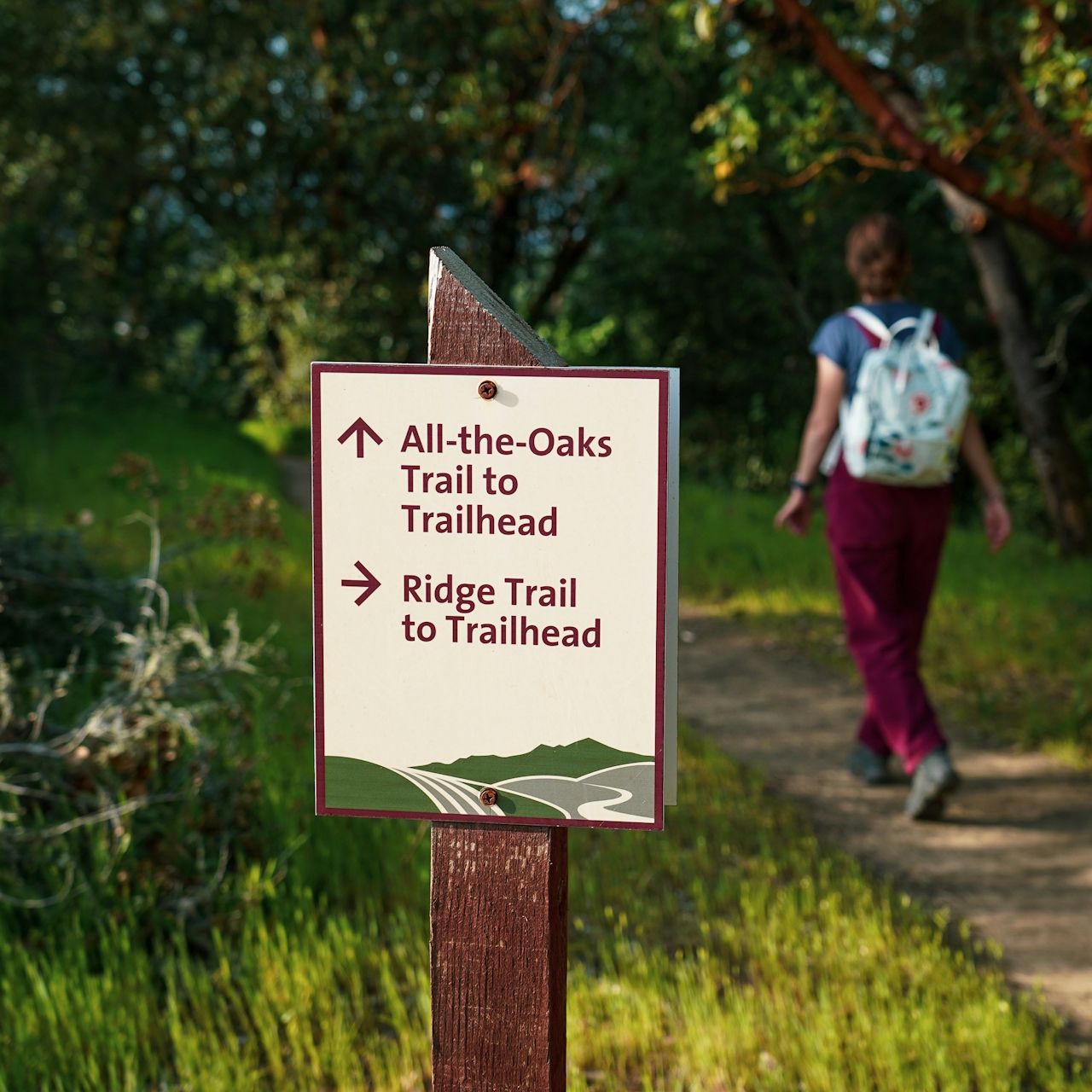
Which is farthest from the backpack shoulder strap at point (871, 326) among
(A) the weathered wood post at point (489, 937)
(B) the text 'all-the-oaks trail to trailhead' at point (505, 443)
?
(B) the text 'all-the-oaks trail to trailhead' at point (505, 443)

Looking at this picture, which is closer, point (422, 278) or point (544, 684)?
point (544, 684)

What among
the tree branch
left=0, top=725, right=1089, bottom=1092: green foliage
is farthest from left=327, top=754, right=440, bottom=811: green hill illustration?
the tree branch

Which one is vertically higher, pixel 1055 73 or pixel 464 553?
pixel 1055 73

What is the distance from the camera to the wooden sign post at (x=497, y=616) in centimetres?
159

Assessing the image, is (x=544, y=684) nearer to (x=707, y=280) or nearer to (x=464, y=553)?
(x=464, y=553)

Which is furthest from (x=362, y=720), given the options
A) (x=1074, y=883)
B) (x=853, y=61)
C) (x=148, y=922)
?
(x=853, y=61)

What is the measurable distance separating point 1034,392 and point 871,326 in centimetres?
475

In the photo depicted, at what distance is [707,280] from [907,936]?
11984mm

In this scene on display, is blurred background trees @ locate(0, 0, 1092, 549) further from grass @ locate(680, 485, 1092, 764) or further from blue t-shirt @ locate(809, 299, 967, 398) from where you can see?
blue t-shirt @ locate(809, 299, 967, 398)

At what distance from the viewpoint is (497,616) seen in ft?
5.33

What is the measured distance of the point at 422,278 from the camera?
15906 millimetres

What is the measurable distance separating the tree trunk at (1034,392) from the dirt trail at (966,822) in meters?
3.12

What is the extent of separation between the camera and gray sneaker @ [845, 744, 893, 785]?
15.5 feet

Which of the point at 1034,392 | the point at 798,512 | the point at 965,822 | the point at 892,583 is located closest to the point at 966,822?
the point at 965,822
